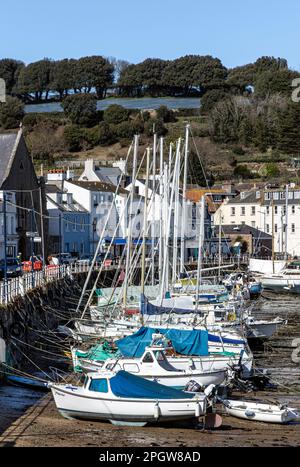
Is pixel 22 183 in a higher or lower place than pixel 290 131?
lower

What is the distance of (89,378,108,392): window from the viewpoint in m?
25.8

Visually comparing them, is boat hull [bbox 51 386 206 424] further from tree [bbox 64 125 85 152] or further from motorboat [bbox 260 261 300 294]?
tree [bbox 64 125 85 152]

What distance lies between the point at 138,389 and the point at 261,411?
4041 mm

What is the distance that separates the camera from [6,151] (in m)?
79.1

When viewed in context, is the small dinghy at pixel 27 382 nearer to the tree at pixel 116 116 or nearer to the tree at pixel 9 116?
→ the tree at pixel 9 116

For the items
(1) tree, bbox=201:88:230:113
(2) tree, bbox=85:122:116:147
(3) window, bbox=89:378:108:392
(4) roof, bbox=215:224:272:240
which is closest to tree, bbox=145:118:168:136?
(2) tree, bbox=85:122:116:147

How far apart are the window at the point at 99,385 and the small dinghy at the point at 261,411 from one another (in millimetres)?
4160

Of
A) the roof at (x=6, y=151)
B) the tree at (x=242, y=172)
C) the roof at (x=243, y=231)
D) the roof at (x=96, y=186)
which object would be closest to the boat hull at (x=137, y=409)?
the roof at (x=6, y=151)

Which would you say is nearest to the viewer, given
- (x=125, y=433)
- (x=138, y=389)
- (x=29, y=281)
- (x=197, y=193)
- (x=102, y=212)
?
(x=125, y=433)

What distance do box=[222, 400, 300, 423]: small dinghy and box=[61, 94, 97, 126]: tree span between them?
501 feet

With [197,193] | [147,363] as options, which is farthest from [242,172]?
[147,363]

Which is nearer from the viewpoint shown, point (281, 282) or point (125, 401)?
point (125, 401)

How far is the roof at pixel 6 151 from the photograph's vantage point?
7694cm

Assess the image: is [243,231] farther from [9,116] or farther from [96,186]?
[9,116]
